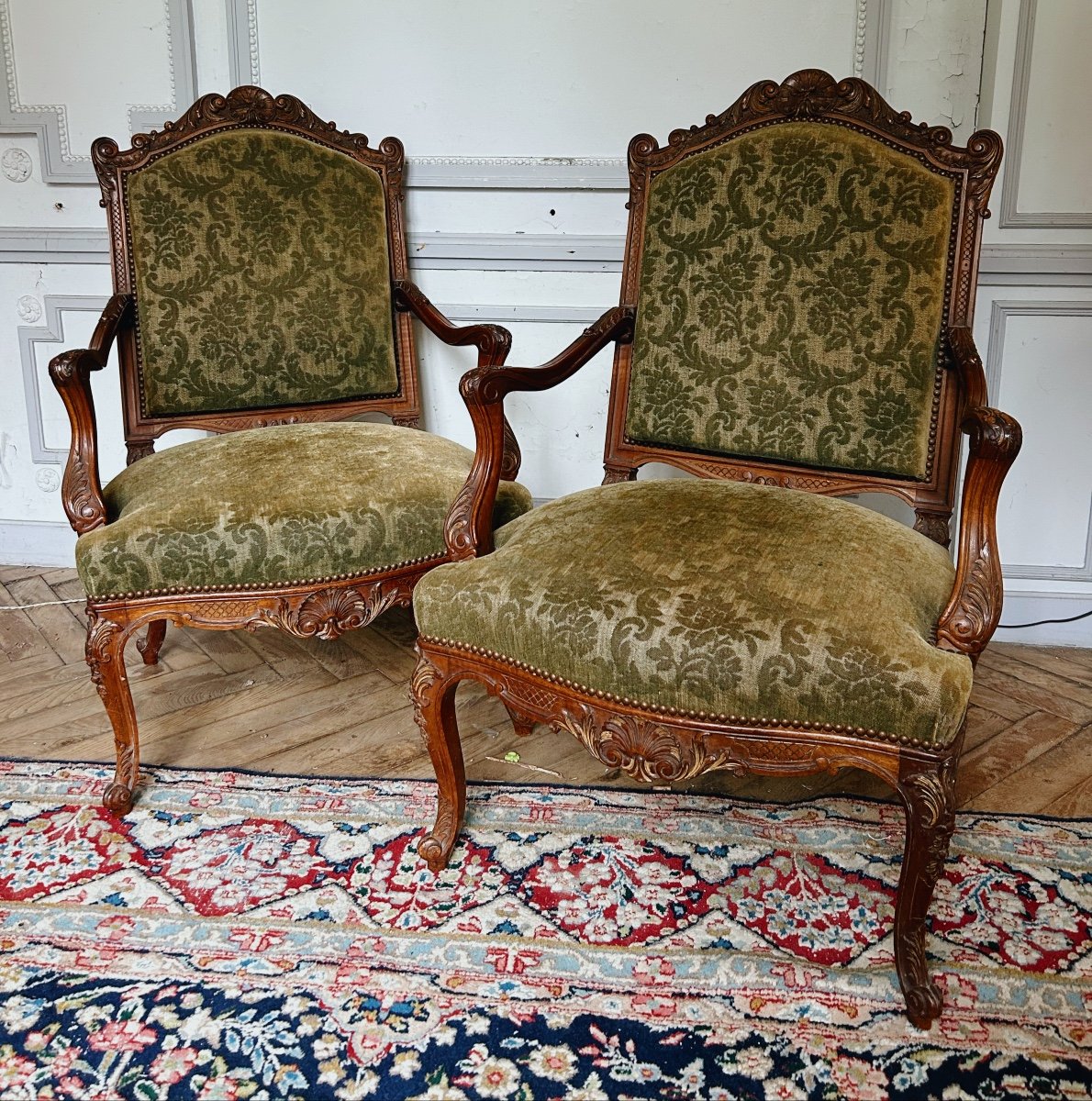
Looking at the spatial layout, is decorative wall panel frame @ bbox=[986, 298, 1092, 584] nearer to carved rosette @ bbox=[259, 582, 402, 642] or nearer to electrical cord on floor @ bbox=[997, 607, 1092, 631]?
electrical cord on floor @ bbox=[997, 607, 1092, 631]

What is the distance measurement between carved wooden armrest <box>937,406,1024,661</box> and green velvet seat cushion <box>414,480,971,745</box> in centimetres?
4

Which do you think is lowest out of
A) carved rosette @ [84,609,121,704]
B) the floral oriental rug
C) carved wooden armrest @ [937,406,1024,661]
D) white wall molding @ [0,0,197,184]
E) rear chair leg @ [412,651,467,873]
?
the floral oriental rug

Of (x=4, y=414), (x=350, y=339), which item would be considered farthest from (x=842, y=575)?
(x=4, y=414)

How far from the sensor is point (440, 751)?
123 cm

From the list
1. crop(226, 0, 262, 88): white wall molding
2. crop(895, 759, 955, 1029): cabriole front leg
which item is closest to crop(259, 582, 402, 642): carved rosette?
crop(895, 759, 955, 1029): cabriole front leg

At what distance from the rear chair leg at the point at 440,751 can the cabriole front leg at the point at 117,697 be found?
0.41m

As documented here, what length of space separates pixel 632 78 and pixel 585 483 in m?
0.77

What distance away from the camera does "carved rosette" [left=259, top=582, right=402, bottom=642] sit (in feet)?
4.37

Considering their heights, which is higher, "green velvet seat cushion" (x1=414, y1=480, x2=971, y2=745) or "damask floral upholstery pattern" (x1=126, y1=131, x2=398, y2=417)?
"damask floral upholstery pattern" (x1=126, y1=131, x2=398, y2=417)

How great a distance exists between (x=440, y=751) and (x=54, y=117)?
5.37 feet

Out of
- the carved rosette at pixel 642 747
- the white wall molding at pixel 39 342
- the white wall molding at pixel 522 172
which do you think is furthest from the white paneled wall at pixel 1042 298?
the white wall molding at pixel 39 342

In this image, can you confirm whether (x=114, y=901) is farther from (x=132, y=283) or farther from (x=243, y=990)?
(x=132, y=283)

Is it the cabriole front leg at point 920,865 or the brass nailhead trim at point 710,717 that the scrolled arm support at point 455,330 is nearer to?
A: the brass nailhead trim at point 710,717

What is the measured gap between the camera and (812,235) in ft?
4.46
